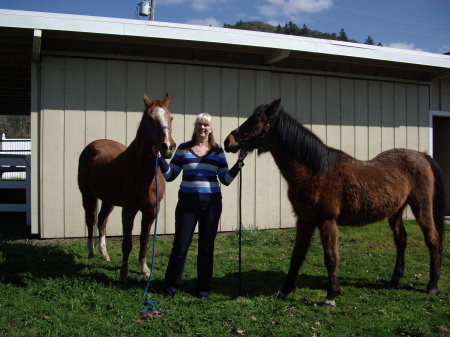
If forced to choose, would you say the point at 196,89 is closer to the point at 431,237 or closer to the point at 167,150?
the point at 167,150

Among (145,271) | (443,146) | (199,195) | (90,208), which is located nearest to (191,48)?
(90,208)

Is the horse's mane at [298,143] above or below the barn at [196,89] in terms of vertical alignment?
below

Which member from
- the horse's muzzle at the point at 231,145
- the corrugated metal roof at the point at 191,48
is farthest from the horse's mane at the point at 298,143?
the corrugated metal roof at the point at 191,48

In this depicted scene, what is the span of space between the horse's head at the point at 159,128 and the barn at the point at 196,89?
2612 mm

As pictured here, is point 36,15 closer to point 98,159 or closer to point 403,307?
point 98,159

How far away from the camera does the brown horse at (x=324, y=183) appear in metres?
4.14

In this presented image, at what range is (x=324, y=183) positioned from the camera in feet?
13.7

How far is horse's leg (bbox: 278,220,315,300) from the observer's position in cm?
439

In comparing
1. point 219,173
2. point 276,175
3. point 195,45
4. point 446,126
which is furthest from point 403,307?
point 446,126

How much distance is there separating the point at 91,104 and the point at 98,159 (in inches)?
66.4

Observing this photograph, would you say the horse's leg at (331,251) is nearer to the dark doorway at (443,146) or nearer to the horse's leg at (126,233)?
the horse's leg at (126,233)

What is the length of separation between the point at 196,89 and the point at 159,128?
11.3 ft

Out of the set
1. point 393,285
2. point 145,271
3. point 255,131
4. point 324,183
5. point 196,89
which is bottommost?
point 393,285

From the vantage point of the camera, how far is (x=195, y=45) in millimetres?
6930
